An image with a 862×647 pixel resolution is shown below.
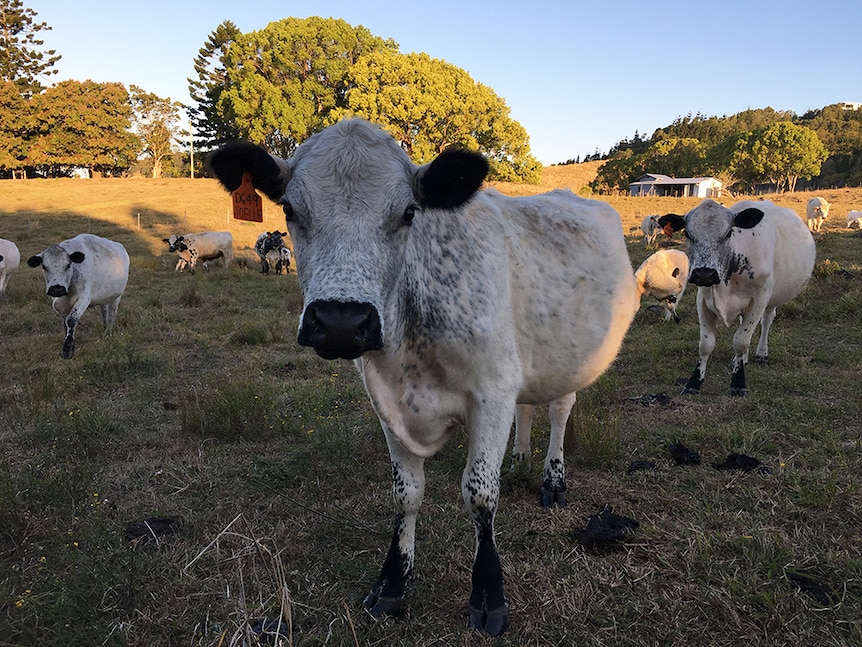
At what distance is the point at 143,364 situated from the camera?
7074 mm

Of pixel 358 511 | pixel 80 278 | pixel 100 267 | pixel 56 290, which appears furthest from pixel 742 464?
pixel 100 267

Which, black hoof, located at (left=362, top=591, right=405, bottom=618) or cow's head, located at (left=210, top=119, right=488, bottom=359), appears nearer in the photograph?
Answer: cow's head, located at (left=210, top=119, right=488, bottom=359)

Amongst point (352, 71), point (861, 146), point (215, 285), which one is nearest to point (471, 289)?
point (215, 285)

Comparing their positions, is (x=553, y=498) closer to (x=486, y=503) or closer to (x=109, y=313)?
(x=486, y=503)

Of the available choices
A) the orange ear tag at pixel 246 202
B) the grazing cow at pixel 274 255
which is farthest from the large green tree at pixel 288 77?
the orange ear tag at pixel 246 202

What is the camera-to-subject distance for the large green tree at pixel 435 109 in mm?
33938

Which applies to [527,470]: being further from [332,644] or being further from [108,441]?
[108,441]

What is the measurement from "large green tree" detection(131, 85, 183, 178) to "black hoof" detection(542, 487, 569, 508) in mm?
62312

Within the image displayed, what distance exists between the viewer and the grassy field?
2625 mm

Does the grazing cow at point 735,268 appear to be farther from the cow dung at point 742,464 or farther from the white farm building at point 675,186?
the white farm building at point 675,186

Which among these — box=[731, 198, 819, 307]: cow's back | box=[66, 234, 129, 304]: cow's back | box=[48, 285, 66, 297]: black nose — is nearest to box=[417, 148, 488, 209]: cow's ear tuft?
box=[731, 198, 819, 307]: cow's back

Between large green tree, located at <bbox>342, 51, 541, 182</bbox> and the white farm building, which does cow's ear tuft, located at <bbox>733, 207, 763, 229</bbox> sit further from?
the white farm building

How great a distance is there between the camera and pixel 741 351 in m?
6.30

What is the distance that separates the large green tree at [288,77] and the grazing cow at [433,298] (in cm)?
4018
